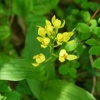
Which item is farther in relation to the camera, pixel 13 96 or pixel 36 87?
pixel 36 87

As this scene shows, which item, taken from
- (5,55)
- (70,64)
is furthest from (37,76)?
(5,55)

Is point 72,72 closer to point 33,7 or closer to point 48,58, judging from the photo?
point 48,58

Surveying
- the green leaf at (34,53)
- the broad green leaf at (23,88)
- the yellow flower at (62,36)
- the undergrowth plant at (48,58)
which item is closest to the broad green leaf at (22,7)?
the undergrowth plant at (48,58)

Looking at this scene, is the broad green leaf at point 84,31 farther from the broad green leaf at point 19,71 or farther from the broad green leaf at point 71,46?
the broad green leaf at point 19,71

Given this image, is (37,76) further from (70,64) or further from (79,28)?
(79,28)

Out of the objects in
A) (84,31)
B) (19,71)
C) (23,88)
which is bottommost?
(23,88)

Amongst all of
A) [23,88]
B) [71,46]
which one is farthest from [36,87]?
[71,46]

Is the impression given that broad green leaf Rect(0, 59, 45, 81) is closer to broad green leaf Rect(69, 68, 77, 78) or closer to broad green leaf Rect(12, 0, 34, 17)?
broad green leaf Rect(69, 68, 77, 78)
